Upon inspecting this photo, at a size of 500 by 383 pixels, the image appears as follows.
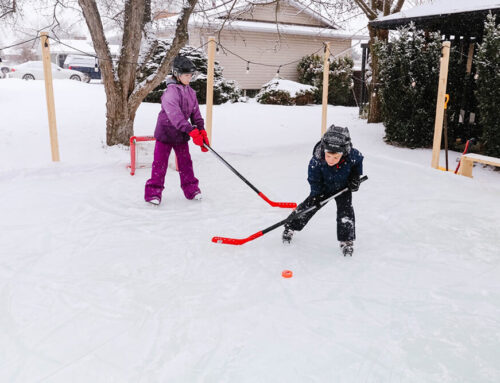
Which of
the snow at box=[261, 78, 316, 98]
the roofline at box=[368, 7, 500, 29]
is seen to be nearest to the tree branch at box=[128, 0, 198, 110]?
the roofline at box=[368, 7, 500, 29]

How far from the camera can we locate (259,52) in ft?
63.0

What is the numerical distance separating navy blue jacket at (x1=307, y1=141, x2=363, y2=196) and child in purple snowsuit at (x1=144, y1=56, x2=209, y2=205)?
4.88ft

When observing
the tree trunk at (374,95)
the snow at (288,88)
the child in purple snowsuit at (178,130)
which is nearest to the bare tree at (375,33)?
the tree trunk at (374,95)

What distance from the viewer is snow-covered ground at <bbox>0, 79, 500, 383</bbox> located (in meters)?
2.38

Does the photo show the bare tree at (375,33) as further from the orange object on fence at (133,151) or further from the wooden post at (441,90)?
the orange object on fence at (133,151)

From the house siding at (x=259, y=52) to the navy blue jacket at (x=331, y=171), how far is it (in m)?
14.8

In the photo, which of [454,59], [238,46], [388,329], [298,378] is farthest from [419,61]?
[238,46]

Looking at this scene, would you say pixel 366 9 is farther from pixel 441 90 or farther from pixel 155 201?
pixel 155 201

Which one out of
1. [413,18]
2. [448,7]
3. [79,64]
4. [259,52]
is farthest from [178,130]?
[79,64]

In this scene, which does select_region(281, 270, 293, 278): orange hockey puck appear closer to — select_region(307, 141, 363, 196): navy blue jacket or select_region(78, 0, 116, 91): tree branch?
select_region(307, 141, 363, 196): navy blue jacket

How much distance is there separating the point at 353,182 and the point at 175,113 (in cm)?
202

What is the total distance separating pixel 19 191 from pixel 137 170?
154cm

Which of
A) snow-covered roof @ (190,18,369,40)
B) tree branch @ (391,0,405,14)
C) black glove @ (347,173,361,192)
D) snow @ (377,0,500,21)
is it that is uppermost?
snow-covered roof @ (190,18,369,40)

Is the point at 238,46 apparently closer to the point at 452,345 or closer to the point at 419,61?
the point at 419,61
